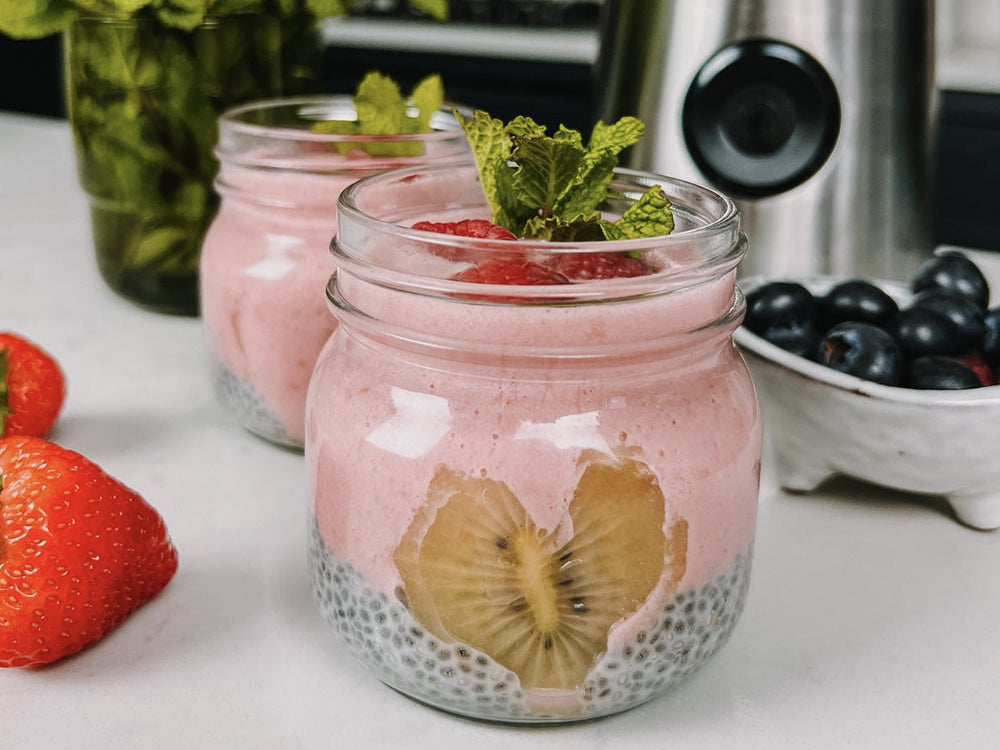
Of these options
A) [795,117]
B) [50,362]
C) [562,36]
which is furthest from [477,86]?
[50,362]

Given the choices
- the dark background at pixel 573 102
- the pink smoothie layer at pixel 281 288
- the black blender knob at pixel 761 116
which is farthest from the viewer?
the dark background at pixel 573 102

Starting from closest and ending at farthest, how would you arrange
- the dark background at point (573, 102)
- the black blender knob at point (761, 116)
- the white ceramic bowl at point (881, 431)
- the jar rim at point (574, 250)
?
the jar rim at point (574, 250)
the white ceramic bowl at point (881, 431)
the black blender knob at point (761, 116)
the dark background at point (573, 102)

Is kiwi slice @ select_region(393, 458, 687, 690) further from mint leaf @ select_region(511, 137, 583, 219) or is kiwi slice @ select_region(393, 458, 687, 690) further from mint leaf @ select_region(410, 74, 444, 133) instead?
mint leaf @ select_region(410, 74, 444, 133)

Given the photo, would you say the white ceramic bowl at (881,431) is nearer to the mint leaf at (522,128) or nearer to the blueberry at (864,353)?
the blueberry at (864,353)

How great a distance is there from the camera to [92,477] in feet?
1.81

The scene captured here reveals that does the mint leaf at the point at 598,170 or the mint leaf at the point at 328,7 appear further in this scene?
the mint leaf at the point at 328,7

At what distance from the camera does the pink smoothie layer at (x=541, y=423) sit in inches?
18.5

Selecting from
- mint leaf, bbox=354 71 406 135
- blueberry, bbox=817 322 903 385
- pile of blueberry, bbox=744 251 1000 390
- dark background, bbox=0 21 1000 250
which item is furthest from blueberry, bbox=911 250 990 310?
dark background, bbox=0 21 1000 250

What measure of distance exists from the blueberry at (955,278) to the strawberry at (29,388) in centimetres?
61

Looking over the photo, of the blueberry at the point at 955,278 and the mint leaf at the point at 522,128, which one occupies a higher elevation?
the mint leaf at the point at 522,128

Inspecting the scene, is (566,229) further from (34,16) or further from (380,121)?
(34,16)

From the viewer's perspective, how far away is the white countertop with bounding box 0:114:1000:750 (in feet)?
1.66

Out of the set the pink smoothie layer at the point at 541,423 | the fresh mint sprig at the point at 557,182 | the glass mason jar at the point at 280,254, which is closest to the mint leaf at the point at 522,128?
the fresh mint sprig at the point at 557,182

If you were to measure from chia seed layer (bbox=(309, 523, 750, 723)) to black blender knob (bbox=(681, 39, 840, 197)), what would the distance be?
446 millimetres
